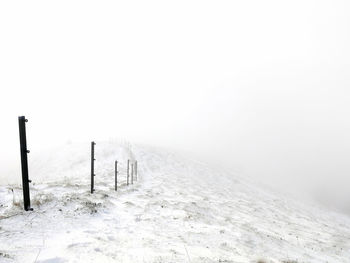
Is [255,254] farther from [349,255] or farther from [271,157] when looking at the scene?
[271,157]

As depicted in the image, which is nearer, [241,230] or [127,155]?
[241,230]

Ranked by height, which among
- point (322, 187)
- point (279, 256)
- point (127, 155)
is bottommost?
point (322, 187)

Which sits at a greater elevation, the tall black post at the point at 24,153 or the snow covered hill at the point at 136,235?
the tall black post at the point at 24,153

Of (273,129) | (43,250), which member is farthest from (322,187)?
(273,129)

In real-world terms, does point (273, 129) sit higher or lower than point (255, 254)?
lower

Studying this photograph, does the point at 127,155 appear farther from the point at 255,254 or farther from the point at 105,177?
the point at 255,254

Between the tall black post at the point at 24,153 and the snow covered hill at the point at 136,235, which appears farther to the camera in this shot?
the tall black post at the point at 24,153

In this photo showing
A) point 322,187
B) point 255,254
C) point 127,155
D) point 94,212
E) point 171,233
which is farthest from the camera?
point 322,187

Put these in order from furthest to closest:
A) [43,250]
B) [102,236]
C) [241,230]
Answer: [241,230], [102,236], [43,250]

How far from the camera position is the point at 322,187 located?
3332 inches

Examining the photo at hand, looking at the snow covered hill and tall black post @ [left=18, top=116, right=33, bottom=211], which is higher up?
tall black post @ [left=18, top=116, right=33, bottom=211]

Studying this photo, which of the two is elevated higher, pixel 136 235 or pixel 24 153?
pixel 24 153

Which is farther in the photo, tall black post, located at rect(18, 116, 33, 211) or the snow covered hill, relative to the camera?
tall black post, located at rect(18, 116, 33, 211)

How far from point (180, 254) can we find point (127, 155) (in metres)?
27.2
